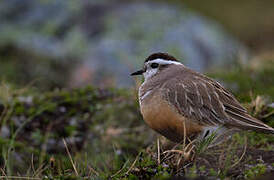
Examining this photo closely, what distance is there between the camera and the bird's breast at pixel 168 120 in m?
4.51

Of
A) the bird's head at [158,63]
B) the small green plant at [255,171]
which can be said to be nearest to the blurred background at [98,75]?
the small green plant at [255,171]

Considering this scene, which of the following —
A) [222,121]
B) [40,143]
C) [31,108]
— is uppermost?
[222,121]

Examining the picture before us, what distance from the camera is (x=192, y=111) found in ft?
15.1

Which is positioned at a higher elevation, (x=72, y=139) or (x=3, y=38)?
(x=3, y=38)

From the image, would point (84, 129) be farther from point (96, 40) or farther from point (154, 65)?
point (96, 40)

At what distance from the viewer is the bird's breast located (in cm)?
451

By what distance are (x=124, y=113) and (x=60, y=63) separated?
16.5ft

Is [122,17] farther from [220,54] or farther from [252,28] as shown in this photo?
[252,28]

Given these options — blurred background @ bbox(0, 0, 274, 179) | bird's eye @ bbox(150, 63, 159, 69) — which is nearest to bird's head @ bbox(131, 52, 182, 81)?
bird's eye @ bbox(150, 63, 159, 69)

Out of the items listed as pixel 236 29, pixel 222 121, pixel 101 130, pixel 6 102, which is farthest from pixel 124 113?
pixel 236 29

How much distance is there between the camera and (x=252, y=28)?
1819 cm

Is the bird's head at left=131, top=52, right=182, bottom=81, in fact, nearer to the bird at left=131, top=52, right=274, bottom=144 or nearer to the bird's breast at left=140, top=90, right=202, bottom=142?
the bird at left=131, top=52, right=274, bottom=144

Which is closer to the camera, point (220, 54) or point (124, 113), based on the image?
point (124, 113)

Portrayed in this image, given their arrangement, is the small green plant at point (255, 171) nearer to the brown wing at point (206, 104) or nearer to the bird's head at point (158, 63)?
the brown wing at point (206, 104)
